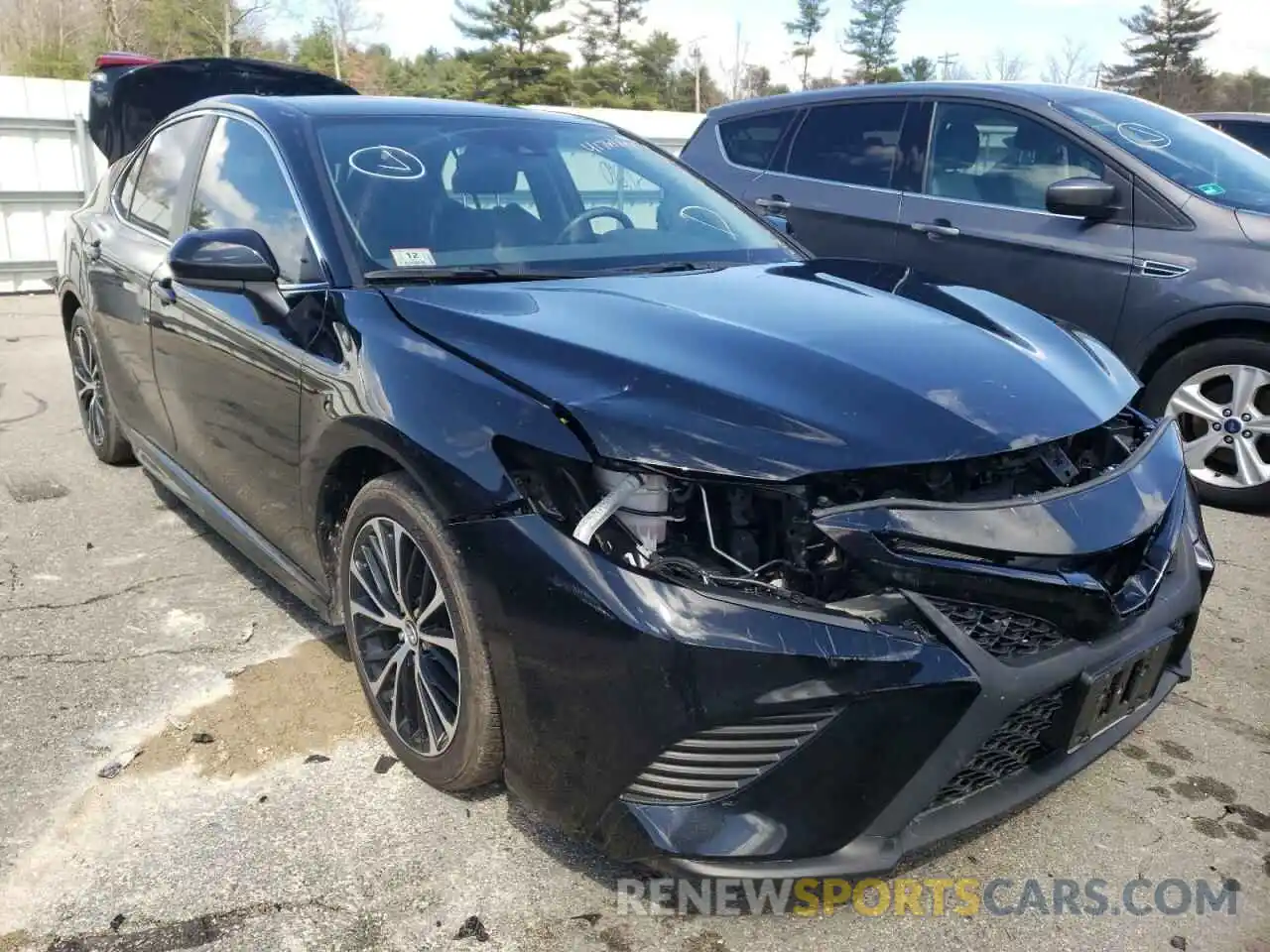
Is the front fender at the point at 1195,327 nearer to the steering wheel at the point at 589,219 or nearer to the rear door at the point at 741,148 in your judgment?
the rear door at the point at 741,148

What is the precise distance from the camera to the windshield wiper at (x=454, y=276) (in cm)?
260

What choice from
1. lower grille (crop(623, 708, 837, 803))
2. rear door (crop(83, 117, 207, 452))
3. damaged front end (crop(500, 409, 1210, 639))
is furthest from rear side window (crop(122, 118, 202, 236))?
lower grille (crop(623, 708, 837, 803))

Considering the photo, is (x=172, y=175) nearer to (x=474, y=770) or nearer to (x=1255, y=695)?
(x=474, y=770)

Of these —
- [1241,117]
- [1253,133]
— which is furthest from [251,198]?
[1241,117]

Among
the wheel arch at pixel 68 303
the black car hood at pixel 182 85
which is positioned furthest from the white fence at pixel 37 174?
the wheel arch at pixel 68 303

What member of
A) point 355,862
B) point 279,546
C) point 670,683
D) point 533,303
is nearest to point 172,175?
point 279,546

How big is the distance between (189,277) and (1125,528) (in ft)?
7.54

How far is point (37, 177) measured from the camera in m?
10.6

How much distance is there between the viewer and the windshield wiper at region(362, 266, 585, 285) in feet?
8.52

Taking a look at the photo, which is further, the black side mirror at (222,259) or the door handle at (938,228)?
the door handle at (938,228)

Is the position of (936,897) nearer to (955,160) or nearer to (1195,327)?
(1195,327)

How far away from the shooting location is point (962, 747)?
180 centimetres

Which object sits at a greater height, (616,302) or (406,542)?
(616,302)

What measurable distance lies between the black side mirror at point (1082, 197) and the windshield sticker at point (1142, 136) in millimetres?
320
